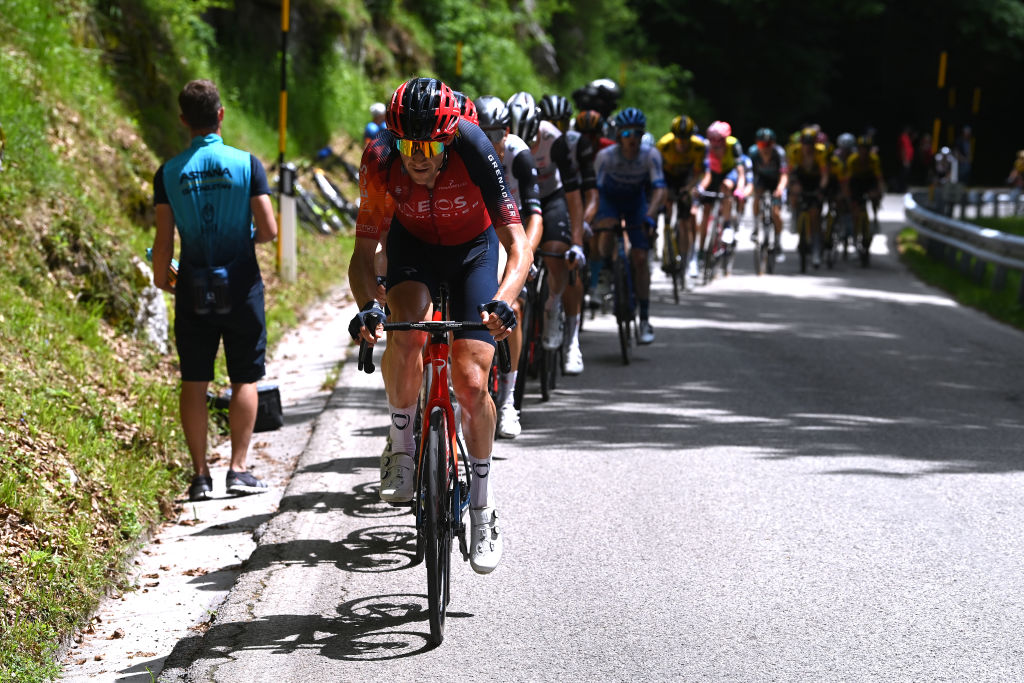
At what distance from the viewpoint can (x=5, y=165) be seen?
9.42m

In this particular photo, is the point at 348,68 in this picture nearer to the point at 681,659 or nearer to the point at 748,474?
the point at 748,474

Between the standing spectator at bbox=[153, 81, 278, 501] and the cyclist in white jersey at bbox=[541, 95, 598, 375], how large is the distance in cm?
330

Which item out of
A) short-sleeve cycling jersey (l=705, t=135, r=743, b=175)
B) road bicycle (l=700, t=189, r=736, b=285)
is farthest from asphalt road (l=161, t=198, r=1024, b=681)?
road bicycle (l=700, t=189, r=736, b=285)

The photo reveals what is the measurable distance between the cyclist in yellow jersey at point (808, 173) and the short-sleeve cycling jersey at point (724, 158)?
165 cm

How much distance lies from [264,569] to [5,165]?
15.5 ft

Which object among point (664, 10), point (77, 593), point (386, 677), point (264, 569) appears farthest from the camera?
point (664, 10)

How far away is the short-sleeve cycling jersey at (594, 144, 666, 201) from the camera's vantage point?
12.0 meters

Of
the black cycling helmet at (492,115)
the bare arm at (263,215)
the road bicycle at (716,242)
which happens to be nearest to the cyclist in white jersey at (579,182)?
the black cycling helmet at (492,115)

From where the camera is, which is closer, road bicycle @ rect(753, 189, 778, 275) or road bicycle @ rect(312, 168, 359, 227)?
road bicycle @ rect(312, 168, 359, 227)

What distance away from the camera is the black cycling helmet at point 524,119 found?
888 cm

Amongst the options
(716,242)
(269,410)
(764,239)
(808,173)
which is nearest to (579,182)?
(269,410)

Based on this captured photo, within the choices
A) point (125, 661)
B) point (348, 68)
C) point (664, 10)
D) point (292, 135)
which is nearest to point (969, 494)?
point (125, 661)

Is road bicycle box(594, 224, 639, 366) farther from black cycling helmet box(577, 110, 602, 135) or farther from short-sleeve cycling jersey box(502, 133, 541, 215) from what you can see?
short-sleeve cycling jersey box(502, 133, 541, 215)

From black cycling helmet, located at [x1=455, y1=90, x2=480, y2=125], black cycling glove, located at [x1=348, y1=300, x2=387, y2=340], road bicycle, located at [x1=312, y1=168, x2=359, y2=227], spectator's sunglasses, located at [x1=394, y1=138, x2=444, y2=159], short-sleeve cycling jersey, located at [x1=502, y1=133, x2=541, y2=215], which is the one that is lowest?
road bicycle, located at [x1=312, y1=168, x2=359, y2=227]
